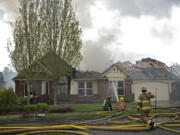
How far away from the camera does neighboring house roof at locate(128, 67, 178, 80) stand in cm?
2086

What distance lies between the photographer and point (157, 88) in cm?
2039

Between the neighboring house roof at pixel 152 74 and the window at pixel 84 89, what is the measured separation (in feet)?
16.1

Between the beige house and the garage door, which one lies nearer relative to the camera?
the beige house

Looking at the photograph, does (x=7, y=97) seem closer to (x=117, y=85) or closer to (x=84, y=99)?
(x=84, y=99)

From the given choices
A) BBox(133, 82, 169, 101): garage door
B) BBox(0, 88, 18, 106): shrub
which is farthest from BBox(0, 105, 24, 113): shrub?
BBox(133, 82, 169, 101): garage door

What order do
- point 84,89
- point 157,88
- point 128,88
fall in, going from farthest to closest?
1. point 84,89
2. point 157,88
3. point 128,88

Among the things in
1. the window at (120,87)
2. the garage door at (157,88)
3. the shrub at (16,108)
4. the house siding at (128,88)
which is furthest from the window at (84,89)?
the shrub at (16,108)

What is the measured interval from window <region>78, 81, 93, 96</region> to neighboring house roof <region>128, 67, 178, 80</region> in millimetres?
4900

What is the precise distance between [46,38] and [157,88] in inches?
525

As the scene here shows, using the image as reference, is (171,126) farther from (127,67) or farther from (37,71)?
(127,67)

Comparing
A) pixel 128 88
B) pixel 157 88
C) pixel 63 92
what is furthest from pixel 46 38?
pixel 157 88

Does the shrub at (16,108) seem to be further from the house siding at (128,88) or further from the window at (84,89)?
the house siding at (128,88)

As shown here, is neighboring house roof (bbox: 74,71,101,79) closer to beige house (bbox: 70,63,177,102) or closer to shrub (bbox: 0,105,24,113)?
beige house (bbox: 70,63,177,102)

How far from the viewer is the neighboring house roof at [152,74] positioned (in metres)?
20.9
